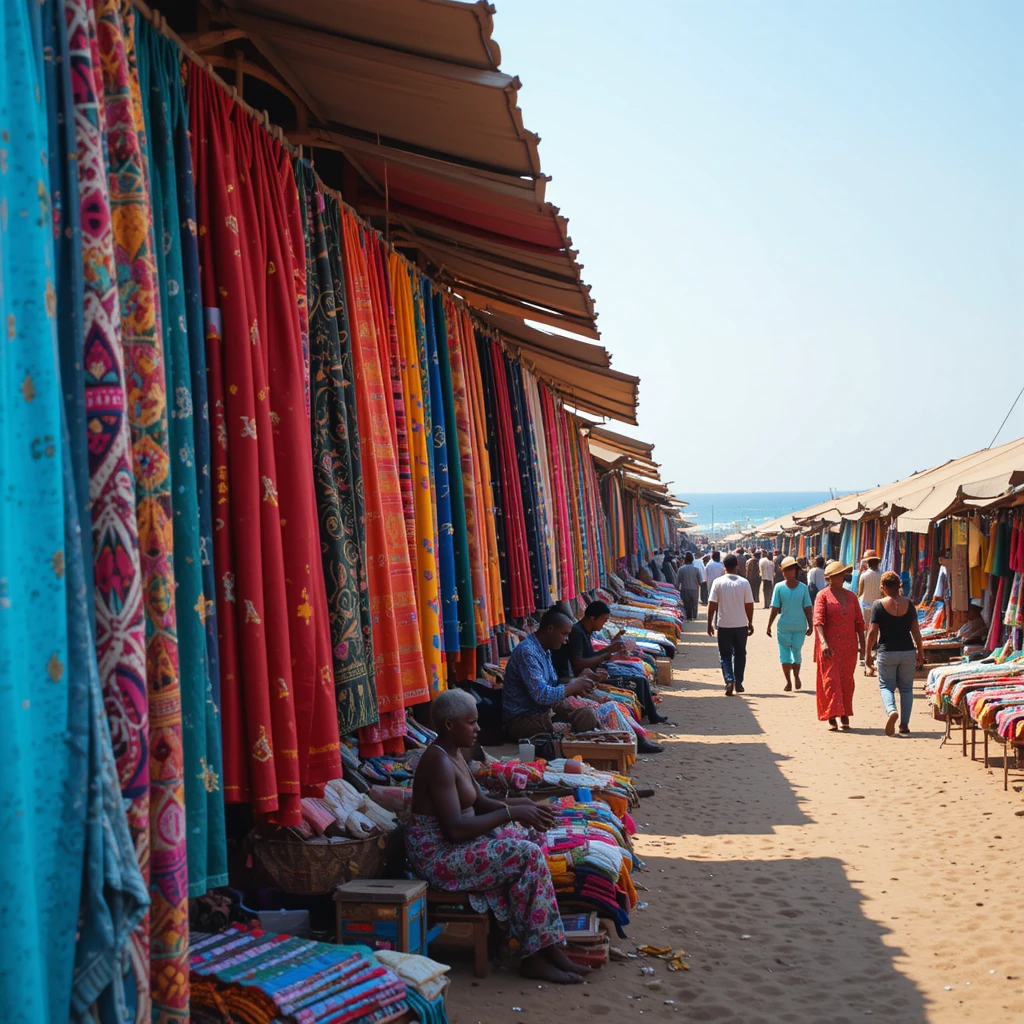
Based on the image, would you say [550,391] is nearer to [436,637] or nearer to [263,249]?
[436,637]

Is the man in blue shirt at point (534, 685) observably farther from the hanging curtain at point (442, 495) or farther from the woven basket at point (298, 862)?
the woven basket at point (298, 862)

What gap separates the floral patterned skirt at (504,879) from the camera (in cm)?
430

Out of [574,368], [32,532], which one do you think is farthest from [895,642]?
[32,532]

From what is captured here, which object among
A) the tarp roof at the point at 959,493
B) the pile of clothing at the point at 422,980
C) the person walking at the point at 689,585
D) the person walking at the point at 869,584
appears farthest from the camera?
the person walking at the point at 689,585

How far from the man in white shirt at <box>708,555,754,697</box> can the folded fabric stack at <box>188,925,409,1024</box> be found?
939cm

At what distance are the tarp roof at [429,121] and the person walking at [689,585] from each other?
16121 millimetres

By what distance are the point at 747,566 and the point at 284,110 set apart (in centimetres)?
2531

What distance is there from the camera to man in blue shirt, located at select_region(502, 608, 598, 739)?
717cm

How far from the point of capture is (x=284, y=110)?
4.80m

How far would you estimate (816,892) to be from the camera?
560cm

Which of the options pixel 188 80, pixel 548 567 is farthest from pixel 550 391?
pixel 188 80

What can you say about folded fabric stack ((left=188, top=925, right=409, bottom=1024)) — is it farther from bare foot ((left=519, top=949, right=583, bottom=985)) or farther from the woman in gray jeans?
the woman in gray jeans

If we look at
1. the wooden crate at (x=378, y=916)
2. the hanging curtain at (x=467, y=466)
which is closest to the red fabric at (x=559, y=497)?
the hanging curtain at (x=467, y=466)

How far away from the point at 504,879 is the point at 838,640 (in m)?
6.77
